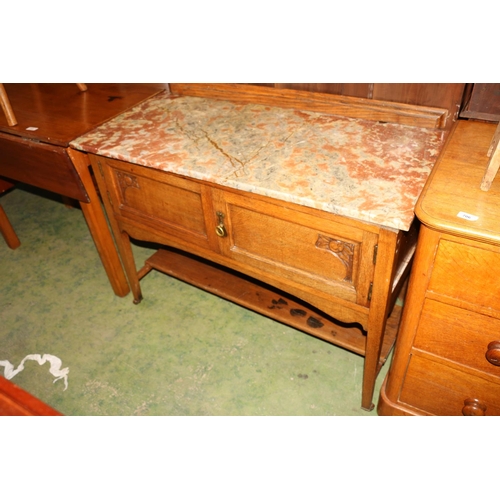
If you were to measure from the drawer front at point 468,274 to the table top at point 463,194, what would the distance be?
0.19 ft

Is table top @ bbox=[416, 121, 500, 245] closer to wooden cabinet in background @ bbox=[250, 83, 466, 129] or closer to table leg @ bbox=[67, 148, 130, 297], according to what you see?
wooden cabinet in background @ bbox=[250, 83, 466, 129]

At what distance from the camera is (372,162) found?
4.33 ft

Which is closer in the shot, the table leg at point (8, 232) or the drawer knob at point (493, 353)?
the drawer knob at point (493, 353)

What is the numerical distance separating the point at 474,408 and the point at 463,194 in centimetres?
68

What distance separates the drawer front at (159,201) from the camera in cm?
148

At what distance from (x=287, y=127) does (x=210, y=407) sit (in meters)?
1.14

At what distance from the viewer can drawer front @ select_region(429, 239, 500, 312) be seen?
3.27 feet

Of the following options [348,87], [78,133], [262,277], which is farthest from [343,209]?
[78,133]

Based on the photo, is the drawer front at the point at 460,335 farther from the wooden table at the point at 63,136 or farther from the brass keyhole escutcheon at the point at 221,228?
the wooden table at the point at 63,136

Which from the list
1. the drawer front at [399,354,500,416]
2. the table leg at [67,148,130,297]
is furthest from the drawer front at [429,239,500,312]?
the table leg at [67,148,130,297]

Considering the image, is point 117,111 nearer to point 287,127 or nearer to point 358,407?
point 287,127

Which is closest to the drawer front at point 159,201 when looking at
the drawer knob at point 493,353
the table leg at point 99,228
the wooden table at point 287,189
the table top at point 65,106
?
the wooden table at point 287,189

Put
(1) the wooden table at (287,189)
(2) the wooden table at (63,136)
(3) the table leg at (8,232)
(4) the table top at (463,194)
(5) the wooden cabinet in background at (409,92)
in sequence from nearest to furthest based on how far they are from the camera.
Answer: (4) the table top at (463,194), (1) the wooden table at (287,189), (5) the wooden cabinet in background at (409,92), (2) the wooden table at (63,136), (3) the table leg at (8,232)

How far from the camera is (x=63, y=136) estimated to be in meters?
1.65
